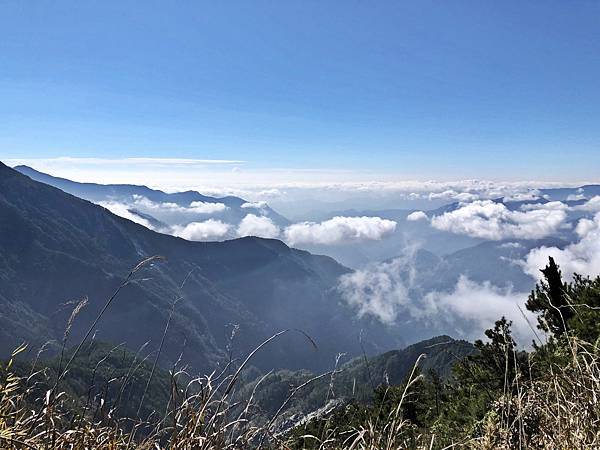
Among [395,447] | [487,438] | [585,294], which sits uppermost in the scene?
[395,447]

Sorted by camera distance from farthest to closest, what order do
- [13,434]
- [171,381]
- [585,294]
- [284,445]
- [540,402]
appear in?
1. [585,294]
2. [540,402]
3. [284,445]
4. [171,381]
5. [13,434]

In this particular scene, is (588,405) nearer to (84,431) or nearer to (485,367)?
(84,431)

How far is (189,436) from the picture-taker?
265 centimetres

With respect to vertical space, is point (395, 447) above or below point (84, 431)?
below

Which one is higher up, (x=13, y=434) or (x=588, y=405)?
(x=13, y=434)

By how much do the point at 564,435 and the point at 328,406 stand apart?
1.53m

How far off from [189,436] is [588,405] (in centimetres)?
264

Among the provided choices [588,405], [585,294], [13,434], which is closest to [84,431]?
[13,434]

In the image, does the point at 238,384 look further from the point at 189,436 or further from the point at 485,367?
the point at 485,367

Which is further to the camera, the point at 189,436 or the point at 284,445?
the point at 284,445

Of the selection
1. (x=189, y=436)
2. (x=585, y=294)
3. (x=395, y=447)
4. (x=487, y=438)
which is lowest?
(x=585, y=294)

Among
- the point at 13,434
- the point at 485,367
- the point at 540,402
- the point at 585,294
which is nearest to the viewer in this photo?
the point at 13,434

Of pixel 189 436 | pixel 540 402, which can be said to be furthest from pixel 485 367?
pixel 189 436

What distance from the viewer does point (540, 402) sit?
3.43m
